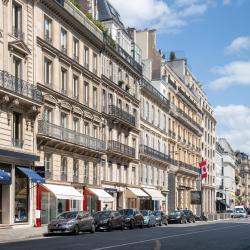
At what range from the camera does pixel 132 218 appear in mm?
41500

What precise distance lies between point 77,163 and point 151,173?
888 inches

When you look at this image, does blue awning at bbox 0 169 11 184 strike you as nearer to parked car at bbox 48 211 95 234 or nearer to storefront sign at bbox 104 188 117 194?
parked car at bbox 48 211 95 234

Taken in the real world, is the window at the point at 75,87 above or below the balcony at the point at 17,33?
below

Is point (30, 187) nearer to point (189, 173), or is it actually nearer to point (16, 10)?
point (16, 10)

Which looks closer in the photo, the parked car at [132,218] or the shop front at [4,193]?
the shop front at [4,193]

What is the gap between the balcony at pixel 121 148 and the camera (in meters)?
52.7

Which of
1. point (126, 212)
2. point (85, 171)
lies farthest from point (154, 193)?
point (126, 212)

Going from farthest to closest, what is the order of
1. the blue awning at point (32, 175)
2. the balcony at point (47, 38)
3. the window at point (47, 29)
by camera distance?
1. the window at point (47, 29)
2. the balcony at point (47, 38)
3. the blue awning at point (32, 175)

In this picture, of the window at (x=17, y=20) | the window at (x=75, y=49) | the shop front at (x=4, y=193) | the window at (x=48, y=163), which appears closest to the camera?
the shop front at (x=4, y=193)

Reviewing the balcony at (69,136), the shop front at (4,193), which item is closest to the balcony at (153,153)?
the balcony at (69,136)

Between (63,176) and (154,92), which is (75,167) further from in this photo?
(154,92)

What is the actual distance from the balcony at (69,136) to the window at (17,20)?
5849 mm

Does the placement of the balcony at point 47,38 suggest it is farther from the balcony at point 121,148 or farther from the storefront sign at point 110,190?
the storefront sign at point 110,190

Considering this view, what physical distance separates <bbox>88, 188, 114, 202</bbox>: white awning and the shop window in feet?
33.5
